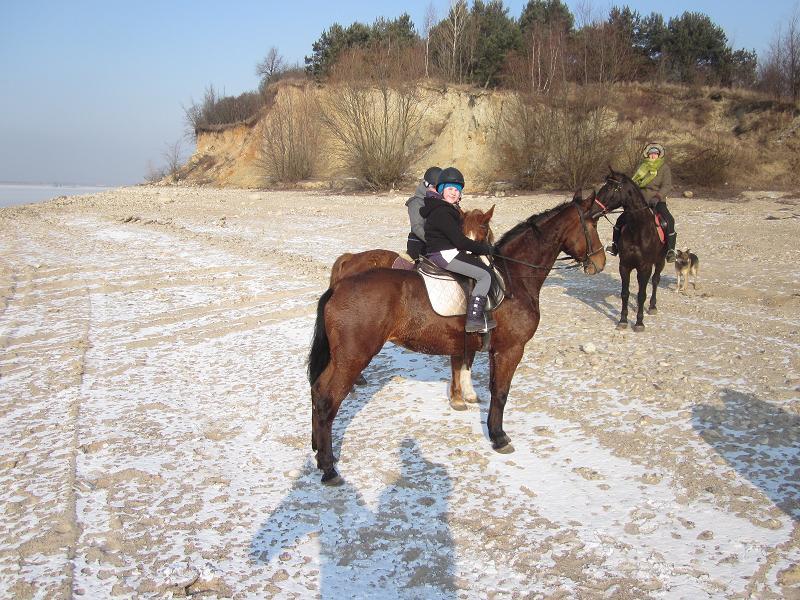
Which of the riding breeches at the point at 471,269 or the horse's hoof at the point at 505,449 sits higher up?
the riding breeches at the point at 471,269

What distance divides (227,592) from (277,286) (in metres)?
8.88

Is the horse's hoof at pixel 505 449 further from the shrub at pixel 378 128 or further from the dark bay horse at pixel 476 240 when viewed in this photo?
the shrub at pixel 378 128

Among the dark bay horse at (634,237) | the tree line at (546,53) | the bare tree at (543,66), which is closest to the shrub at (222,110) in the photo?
the tree line at (546,53)

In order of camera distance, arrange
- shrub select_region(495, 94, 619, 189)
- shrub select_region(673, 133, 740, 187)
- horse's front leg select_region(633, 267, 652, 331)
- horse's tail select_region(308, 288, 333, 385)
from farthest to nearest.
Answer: shrub select_region(495, 94, 619, 189) → shrub select_region(673, 133, 740, 187) → horse's front leg select_region(633, 267, 652, 331) → horse's tail select_region(308, 288, 333, 385)

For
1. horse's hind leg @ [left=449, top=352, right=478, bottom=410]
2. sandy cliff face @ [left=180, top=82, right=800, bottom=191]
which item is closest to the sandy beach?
horse's hind leg @ [left=449, top=352, right=478, bottom=410]

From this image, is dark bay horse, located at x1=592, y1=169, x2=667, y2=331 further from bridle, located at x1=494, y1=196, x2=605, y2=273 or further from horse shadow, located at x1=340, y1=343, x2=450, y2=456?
horse shadow, located at x1=340, y1=343, x2=450, y2=456

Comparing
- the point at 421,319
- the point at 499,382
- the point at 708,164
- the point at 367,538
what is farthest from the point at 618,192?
the point at 708,164

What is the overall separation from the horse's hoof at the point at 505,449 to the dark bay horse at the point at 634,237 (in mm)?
4424

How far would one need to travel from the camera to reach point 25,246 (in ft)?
57.8

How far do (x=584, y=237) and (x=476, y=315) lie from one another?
153 centimetres

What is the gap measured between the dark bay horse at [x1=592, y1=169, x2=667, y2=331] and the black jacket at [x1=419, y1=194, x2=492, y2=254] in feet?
13.4

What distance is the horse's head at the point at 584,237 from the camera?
578 centimetres

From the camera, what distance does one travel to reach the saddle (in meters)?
5.23

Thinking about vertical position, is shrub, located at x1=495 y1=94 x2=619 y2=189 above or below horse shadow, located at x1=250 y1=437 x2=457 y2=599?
above
